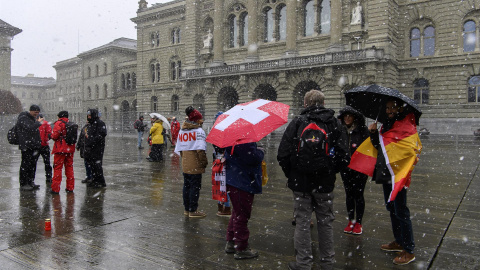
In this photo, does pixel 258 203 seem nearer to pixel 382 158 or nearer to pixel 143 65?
pixel 382 158

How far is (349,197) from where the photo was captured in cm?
529

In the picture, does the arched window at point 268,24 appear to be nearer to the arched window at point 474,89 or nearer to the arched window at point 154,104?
the arched window at point 474,89

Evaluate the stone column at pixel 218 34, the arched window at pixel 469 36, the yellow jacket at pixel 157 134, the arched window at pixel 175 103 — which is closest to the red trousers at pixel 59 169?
the yellow jacket at pixel 157 134

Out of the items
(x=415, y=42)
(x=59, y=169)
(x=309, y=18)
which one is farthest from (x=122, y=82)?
(x=59, y=169)

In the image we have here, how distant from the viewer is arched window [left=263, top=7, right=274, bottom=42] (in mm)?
37844

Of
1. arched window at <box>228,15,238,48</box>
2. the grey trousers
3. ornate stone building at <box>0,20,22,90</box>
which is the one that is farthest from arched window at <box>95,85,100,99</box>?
the grey trousers

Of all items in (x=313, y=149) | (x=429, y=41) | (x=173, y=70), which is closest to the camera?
(x=313, y=149)

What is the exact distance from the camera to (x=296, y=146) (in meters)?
3.81

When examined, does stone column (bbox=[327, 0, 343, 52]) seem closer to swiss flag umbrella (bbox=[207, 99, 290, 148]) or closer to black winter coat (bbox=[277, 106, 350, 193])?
swiss flag umbrella (bbox=[207, 99, 290, 148])

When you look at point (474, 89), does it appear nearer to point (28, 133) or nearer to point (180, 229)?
point (180, 229)

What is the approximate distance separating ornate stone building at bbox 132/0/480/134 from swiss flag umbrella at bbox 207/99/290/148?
2475cm

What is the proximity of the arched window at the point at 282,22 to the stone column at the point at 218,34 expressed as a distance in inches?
260

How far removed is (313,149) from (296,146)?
19 cm

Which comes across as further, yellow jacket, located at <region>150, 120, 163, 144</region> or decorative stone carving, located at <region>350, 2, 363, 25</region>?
decorative stone carving, located at <region>350, 2, 363, 25</region>
